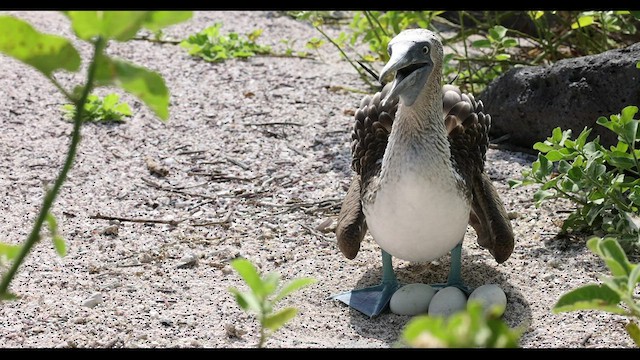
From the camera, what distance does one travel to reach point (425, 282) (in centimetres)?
419

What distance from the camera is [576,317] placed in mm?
3566

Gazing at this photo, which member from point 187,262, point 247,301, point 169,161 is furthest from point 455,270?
point 247,301

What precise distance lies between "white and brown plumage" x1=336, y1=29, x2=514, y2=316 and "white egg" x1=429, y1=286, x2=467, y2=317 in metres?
0.16

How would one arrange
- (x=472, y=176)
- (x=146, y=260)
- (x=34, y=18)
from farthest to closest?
1. (x=34, y=18)
2. (x=146, y=260)
3. (x=472, y=176)

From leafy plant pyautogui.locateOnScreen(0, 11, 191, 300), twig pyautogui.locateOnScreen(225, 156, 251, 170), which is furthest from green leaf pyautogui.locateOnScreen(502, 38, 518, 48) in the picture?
leafy plant pyautogui.locateOnScreen(0, 11, 191, 300)

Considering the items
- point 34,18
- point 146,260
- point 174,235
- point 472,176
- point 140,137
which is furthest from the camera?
point 34,18

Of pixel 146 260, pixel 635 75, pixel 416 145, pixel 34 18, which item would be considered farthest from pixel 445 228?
pixel 34 18

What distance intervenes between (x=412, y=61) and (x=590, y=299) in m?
1.94

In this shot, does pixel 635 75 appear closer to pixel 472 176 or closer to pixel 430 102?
pixel 472 176

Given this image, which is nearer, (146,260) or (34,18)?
(146,260)

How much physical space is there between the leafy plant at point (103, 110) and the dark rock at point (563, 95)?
2414 millimetres

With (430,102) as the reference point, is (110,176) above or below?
below

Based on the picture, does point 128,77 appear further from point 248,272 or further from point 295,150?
point 295,150
